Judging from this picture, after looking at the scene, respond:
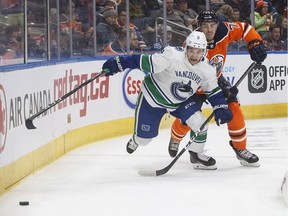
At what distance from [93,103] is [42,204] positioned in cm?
312

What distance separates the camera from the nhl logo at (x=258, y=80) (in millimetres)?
9984

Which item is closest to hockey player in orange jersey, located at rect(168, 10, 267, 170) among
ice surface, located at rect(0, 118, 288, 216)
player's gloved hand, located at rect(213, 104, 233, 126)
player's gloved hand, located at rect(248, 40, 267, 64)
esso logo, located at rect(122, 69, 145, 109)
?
player's gloved hand, located at rect(248, 40, 267, 64)

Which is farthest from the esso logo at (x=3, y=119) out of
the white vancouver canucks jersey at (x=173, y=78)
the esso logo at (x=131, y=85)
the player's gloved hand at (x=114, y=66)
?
the esso logo at (x=131, y=85)

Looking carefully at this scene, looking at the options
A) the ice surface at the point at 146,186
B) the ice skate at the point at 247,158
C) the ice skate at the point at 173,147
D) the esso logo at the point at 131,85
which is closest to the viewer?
the ice surface at the point at 146,186

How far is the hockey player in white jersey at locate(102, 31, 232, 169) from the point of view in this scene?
560 cm

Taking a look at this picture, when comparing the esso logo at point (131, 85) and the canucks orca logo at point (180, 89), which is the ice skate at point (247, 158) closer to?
the canucks orca logo at point (180, 89)

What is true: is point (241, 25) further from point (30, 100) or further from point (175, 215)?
point (175, 215)

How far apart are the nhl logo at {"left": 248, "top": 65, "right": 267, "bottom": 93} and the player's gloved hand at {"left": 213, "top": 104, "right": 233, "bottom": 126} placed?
423 cm

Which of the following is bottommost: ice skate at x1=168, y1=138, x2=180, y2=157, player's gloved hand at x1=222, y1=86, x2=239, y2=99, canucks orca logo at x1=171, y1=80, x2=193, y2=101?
→ ice skate at x1=168, y1=138, x2=180, y2=157

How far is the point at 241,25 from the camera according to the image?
20.5 ft

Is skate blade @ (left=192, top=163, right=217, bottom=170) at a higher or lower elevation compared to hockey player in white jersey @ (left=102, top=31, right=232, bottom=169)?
lower

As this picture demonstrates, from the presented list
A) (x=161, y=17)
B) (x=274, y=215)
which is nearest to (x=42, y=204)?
(x=274, y=215)

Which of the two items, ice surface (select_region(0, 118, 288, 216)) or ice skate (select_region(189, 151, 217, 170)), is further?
ice skate (select_region(189, 151, 217, 170))

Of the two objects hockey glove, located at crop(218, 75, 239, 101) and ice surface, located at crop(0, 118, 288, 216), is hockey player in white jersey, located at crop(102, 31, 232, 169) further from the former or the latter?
ice surface, located at crop(0, 118, 288, 216)
